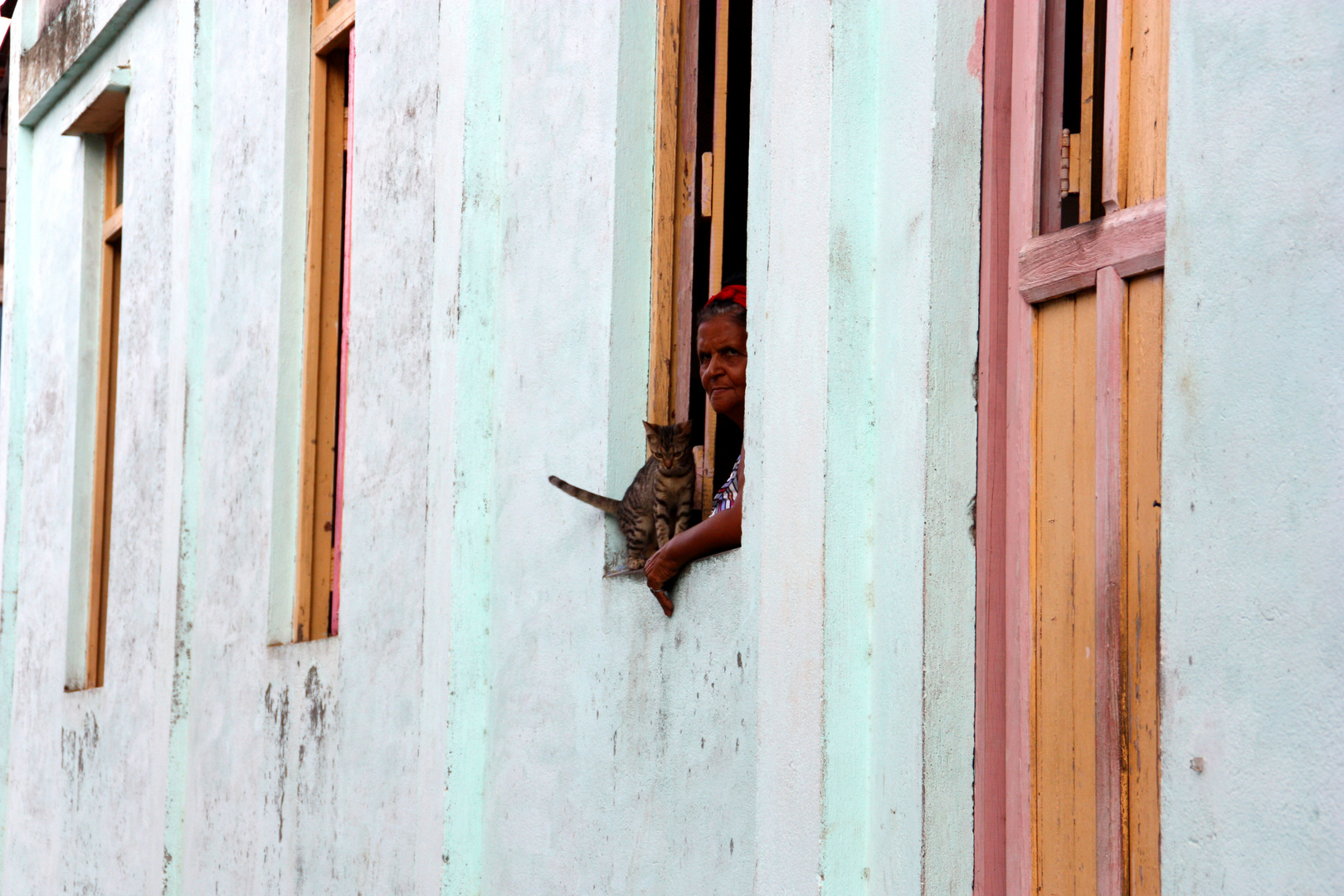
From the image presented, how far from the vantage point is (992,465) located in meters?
3.70

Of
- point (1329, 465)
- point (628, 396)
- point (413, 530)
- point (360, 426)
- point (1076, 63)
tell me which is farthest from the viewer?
point (360, 426)

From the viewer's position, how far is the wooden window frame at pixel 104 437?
1068 centimetres

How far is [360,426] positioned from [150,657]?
9.16 feet

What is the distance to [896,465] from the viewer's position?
12.4 feet

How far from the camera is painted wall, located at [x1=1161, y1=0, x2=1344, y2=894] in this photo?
101 inches

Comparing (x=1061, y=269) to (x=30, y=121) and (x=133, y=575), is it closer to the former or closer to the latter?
(x=133, y=575)

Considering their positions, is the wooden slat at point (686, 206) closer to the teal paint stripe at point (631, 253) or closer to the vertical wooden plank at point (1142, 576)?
the teal paint stripe at point (631, 253)

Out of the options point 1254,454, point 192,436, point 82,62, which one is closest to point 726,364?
point 1254,454

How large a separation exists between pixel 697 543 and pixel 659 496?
36 cm

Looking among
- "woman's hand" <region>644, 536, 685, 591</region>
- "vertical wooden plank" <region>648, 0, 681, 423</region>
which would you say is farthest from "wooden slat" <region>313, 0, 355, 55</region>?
"woman's hand" <region>644, 536, 685, 591</region>

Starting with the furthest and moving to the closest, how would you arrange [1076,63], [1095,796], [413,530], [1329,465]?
[413,530], [1076,63], [1095,796], [1329,465]

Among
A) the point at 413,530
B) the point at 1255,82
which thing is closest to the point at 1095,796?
the point at 1255,82

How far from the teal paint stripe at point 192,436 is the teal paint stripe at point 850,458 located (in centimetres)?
527

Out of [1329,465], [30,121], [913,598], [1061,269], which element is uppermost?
[30,121]
